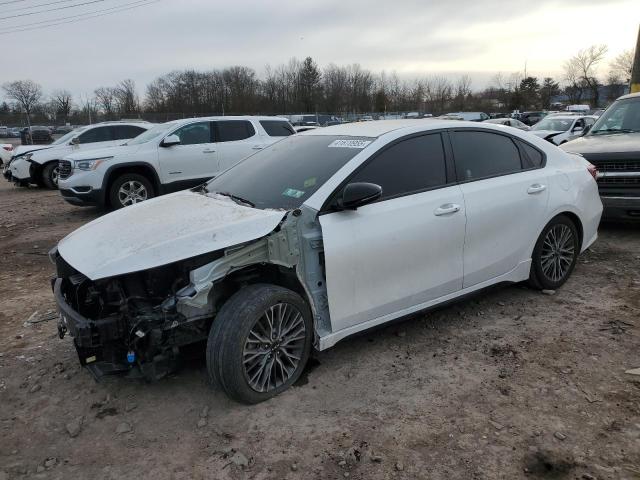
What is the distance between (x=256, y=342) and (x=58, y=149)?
1359cm

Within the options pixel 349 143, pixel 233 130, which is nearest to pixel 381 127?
pixel 349 143

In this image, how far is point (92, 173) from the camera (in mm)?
9531

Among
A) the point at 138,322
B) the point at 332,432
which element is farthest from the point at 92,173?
the point at 332,432

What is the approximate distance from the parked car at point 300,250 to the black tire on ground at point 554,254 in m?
0.15

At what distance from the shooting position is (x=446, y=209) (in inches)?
153

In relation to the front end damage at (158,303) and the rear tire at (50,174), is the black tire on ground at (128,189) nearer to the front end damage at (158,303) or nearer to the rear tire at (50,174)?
the rear tire at (50,174)

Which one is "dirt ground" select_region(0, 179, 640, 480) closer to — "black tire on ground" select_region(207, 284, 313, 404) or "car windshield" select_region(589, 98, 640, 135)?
"black tire on ground" select_region(207, 284, 313, 404)

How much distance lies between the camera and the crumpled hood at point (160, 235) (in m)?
2.99

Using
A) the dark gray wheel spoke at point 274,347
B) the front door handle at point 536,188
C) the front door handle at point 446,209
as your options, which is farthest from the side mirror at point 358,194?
the front door handle at point 536,188

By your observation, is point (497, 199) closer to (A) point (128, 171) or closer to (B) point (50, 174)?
(A) point (128, 171)

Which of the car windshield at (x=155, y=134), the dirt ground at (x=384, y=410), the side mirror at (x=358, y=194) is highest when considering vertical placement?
the car windshield at (x=155, y=134)

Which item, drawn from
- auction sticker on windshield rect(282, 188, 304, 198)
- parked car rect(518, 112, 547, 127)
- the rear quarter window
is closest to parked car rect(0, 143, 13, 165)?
the rear quarter window

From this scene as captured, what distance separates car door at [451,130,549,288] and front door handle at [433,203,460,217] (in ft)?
0.46

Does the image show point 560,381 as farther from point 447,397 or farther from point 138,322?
point 138,322
